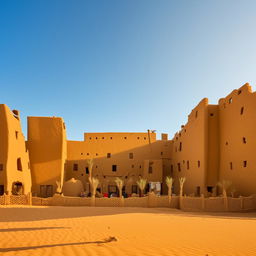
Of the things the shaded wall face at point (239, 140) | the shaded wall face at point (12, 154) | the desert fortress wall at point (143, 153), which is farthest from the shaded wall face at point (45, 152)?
the shaded wall face at point (239, 140)

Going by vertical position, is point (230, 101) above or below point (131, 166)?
above

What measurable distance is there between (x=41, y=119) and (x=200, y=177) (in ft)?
73.8

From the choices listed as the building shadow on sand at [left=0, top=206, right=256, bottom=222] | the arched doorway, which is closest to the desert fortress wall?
the arched doorway

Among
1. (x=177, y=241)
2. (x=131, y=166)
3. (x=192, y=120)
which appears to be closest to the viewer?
(x=177, y=241)

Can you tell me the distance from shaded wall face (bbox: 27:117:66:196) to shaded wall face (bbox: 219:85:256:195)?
21039 mm

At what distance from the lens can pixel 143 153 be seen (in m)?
38.4

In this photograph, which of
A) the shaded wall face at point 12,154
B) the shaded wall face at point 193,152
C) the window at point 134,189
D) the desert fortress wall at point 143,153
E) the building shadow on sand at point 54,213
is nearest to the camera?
the building shadow on sand at point 54,213

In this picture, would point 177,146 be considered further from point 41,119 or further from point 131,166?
point 41,119

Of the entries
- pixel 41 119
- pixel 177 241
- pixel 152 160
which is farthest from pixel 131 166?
pixel 177 241

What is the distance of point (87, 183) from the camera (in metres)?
34.3

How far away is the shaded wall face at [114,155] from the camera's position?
3712cm

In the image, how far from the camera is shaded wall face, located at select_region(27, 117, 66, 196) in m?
31.6

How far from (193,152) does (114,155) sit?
13497 millimetres

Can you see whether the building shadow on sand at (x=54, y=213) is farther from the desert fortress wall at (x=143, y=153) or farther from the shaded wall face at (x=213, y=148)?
the shaded wall face at (x=213, y=148)
